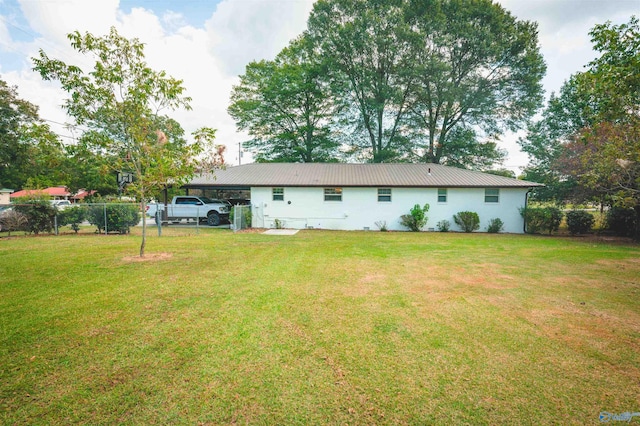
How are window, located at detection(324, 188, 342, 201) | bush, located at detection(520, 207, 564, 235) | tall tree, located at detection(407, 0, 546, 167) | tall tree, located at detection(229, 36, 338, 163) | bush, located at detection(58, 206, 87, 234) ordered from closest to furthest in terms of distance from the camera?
bush, located at detection(58, 206, 87, 234)
bush, located at detection(520, 207, 564, 235)
window, located at detection(324, 188, 342, 201)
tall tree, located at detection(407, 0, 546, 167)
tall tree, located at detection(229, 36, 338, 163)

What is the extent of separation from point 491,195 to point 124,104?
57.0ft

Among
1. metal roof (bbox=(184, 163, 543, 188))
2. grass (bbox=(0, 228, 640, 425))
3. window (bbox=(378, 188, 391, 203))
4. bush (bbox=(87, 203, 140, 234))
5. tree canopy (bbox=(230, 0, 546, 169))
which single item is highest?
tree canopy (bbox=(230, 0, 546, 169))

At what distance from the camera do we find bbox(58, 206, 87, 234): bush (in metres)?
12.7

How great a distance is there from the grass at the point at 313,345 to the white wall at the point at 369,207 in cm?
924

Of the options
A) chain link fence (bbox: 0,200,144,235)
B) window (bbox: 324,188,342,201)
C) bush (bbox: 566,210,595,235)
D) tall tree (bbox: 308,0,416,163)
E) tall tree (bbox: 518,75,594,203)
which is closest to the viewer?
chain link fence (bbox: 0,200,144,235)

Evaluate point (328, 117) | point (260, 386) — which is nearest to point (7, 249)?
point (260, 386)

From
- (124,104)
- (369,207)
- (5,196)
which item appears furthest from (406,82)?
(5,196)

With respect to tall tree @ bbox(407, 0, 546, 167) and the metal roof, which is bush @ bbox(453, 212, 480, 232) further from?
tall tree @ bbox(407, 0, 546, 167)

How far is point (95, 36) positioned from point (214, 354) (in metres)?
8.42

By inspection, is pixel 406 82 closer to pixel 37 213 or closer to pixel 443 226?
pixel 443 226

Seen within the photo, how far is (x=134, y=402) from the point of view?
2.36 meters

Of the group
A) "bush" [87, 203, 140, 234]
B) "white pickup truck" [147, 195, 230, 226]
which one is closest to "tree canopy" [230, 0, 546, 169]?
"white pickup truck" [147, 195, 230, 226]

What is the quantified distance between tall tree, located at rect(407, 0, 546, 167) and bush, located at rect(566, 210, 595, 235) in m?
10.6

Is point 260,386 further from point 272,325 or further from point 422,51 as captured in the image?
point 422,51
